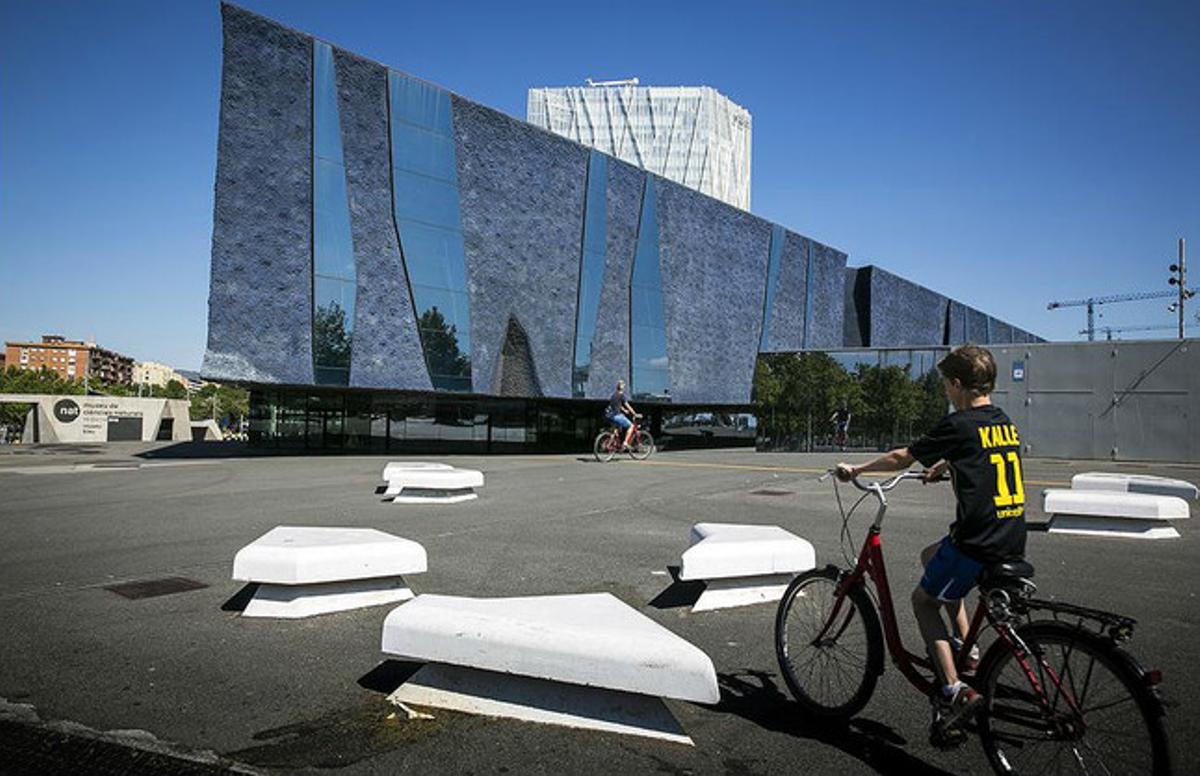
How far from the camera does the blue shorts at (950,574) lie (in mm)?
3268

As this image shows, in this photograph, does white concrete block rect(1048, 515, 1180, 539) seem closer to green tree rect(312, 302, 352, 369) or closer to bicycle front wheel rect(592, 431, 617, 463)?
bicycle front wheel rect(592, 431, 617, 463)

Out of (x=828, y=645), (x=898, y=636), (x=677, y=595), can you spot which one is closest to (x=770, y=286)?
(x=677, y=595)

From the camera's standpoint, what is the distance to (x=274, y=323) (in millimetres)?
22375

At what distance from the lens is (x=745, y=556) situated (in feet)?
19.2

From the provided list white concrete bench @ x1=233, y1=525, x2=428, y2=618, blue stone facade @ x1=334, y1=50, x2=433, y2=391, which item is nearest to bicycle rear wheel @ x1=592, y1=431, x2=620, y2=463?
blue stone facade @ x1=334, y1=50, x2=433, y2=391

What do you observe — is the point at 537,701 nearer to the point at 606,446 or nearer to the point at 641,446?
the point at 606,446

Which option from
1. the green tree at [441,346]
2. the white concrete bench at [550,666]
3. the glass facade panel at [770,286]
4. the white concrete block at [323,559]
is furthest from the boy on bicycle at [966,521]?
the glass facade panel at [770,286]

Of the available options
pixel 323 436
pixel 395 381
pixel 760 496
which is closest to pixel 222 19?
pixel 395 381

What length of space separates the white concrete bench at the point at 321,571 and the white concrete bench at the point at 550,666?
1.72 m

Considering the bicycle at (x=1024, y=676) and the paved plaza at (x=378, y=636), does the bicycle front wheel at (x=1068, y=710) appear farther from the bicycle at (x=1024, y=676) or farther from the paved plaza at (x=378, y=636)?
the paved plaza at (x=378, y=636)

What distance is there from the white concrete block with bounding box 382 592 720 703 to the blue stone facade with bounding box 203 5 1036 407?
65.1 feet

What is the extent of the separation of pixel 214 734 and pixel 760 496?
10683mm

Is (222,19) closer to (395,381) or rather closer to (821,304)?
(395,381)

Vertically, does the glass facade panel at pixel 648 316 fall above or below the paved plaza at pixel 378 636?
above
